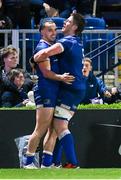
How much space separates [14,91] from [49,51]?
2.50 m

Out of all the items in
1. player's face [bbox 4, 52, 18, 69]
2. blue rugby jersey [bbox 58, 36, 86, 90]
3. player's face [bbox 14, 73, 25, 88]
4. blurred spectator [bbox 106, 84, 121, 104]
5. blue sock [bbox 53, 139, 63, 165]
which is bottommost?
blue sock [bbox 53, 139, 63, 165]

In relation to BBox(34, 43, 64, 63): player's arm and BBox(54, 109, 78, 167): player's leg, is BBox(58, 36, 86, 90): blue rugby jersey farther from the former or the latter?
BBox(54, 109, 78, 167): player's leg

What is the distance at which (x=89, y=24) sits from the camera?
672 inches

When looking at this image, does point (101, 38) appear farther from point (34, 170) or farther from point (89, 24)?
point (34, 170)

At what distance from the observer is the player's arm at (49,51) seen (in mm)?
10086

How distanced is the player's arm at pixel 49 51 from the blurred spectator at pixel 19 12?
6347mm

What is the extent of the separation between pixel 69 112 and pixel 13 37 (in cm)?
494

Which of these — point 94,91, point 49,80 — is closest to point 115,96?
point 94,91

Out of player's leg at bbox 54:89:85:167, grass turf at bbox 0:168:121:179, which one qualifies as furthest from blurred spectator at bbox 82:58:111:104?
grass turf at bbox 0:168:121:179

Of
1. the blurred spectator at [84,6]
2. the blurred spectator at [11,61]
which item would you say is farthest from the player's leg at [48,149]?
the blurred spectator at [84,6]

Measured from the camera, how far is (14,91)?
12469mm

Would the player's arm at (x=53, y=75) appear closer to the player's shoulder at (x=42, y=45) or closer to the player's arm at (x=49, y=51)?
the player's arm at (x=49, y=51)

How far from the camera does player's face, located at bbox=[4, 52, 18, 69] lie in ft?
42.7

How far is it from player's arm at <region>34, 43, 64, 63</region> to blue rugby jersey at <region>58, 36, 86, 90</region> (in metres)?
0.08
